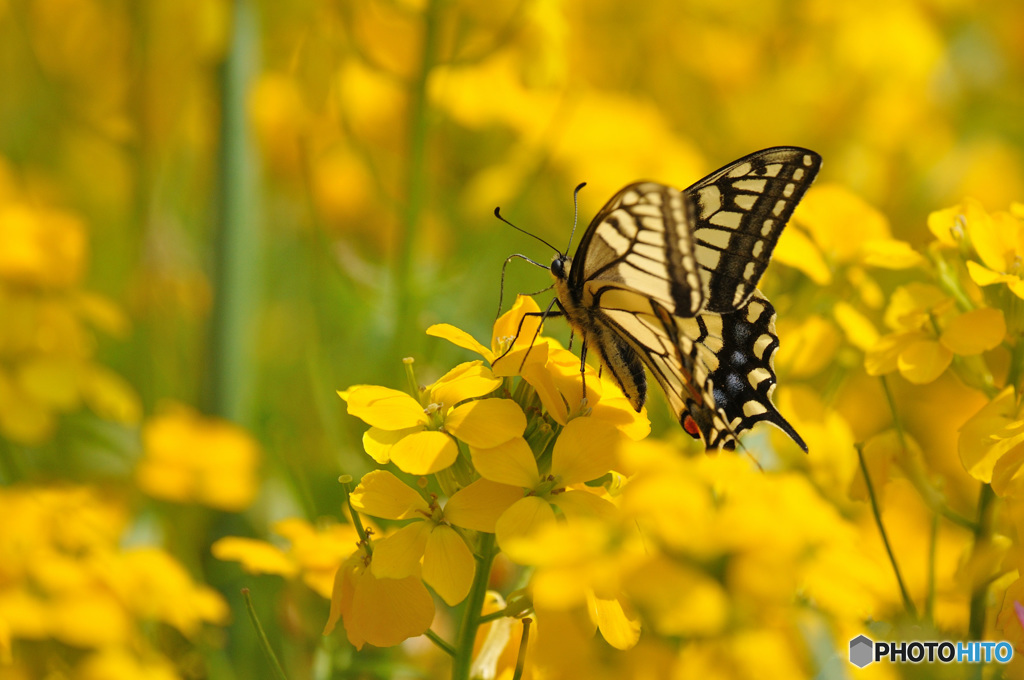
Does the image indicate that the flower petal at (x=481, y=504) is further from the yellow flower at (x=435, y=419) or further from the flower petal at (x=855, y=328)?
the flower petal at (x=855, y=328)

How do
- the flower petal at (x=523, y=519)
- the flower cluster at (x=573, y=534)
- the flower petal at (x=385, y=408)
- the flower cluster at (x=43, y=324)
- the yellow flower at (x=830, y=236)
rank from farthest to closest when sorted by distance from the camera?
the flower cluster at (x=43, y=324) → the yellow flower at (x=830, y=236) → the flower petal at (x=385, y=408) → the flower petal at (x=523, y=519) → the flower cluster at (x=573, y=534)

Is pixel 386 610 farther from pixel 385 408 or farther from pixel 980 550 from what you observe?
pixel 980 550

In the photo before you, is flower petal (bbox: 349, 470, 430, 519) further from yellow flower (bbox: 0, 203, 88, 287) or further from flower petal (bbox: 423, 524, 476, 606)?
yellow flower (bbox: 0, 203, 88, 287)

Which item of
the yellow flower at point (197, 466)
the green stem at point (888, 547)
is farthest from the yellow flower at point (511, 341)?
the yellow flower at point (197, 466)

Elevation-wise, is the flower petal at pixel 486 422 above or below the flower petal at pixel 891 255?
below

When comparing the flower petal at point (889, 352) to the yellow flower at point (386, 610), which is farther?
the flower petal at point (889, 352)

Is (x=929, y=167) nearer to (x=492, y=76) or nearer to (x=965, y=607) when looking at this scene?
(x=492, y=76)

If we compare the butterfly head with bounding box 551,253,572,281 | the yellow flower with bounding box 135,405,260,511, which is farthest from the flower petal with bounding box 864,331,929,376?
the yellow flower with bounding box 135,405,260,511

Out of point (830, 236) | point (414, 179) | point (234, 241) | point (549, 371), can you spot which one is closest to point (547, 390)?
point (549, 371)

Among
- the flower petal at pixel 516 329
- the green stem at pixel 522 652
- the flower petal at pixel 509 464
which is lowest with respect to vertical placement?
the green stem at pixel 522 652
